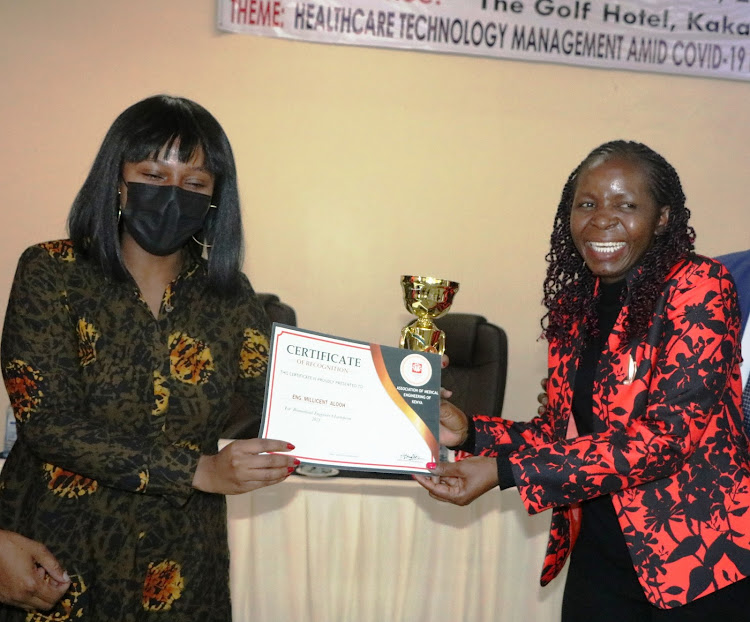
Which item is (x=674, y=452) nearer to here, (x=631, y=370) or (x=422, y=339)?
(x=631, y=370)

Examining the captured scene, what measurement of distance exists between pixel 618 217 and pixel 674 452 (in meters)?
0.53

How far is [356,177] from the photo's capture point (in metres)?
4.71

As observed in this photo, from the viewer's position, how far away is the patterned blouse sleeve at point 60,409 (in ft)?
5.10

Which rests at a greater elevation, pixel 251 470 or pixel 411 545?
pixel 251 470

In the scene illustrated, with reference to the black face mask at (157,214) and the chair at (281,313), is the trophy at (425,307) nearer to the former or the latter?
the black face mask at (157,214)

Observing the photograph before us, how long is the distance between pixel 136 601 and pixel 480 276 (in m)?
3.45

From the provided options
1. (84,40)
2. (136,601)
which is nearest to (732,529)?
(136,601)

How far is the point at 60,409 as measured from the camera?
62.6 inches

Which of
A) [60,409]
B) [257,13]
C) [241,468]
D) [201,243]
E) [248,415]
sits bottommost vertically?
[248,415]

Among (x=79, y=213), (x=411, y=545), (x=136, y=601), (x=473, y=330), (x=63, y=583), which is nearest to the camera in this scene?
(x=63, y=583)

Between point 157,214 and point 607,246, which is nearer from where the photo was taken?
point 157,214

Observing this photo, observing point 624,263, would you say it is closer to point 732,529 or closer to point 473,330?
point 732,529

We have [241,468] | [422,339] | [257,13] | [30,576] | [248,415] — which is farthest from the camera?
[257,13]

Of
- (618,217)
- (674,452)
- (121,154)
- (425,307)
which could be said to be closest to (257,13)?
(425,307)
